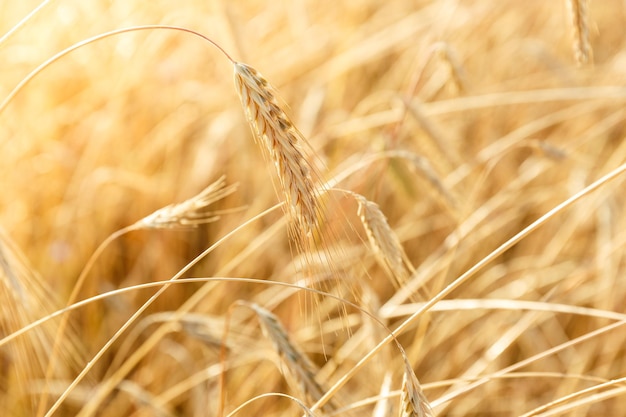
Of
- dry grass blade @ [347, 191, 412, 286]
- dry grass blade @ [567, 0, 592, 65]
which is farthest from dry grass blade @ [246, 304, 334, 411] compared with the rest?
dry grass blade @ [567, 0, 592, 65]

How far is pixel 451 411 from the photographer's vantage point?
1.33 meters

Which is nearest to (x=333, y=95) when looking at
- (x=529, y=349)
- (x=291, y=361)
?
(x=529, y=349)

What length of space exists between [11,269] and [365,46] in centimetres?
106

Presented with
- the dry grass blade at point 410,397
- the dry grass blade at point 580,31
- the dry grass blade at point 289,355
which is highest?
the dry grass blade at point 580,31

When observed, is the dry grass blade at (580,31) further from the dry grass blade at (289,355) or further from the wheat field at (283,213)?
the dry grass blade at (289,355)

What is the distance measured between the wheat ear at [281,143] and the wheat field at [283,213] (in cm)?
24

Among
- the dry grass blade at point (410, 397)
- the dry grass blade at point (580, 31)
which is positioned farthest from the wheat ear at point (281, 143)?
the dry grass blade at point (580, 31)

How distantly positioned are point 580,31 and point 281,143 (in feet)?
1.47

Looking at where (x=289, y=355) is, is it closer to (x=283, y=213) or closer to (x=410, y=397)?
(x=410, y=397)

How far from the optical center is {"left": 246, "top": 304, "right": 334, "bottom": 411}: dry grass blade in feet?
2.68

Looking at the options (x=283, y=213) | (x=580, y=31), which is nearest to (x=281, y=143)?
(x=580, y=31)

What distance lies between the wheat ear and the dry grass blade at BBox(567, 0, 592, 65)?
42 centimetres

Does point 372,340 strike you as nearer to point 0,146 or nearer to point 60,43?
point 0,146

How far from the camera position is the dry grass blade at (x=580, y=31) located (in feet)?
2.84
